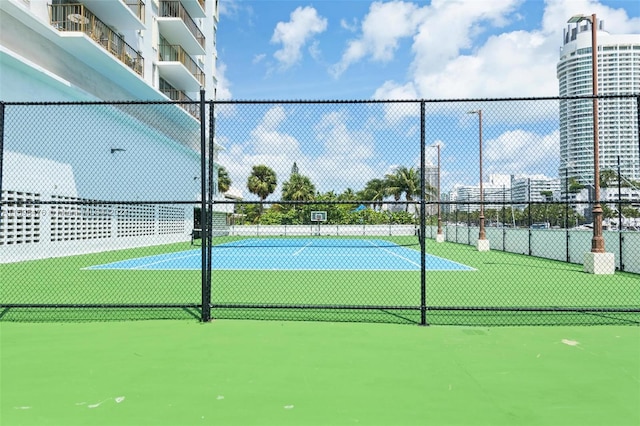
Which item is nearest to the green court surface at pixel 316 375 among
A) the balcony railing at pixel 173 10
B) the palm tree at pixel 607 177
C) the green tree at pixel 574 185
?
the green tree at pixel 574 185

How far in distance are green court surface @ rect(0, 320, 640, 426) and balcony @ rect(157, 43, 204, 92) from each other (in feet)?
88.4

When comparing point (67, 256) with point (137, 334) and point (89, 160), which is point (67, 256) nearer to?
point (89, 160)

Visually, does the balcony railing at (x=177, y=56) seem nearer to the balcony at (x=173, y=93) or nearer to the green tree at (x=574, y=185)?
the balcony at (x=173, y=93)

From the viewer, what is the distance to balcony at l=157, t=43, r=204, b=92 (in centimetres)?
2992

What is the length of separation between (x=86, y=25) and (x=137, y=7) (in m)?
5.91

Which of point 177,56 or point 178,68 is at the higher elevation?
point 177,56

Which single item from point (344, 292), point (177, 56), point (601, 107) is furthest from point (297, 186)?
point (177, 56)

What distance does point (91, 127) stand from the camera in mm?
19000

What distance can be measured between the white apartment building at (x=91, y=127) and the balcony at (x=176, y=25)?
95 millimetres

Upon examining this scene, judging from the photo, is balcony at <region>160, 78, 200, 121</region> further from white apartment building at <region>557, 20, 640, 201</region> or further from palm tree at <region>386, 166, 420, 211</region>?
white apartment building at <region>557, 20, 640, 201</region>

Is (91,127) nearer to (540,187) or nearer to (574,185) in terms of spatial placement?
(540,187)

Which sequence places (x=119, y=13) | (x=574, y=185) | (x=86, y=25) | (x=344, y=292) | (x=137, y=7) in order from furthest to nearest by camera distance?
(x=137, y=7) → (x=119, y=13) → (x=86, y=25) → (x=574, y=185) → (x=344, y=292)

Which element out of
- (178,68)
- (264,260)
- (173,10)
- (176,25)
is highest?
(173,10)

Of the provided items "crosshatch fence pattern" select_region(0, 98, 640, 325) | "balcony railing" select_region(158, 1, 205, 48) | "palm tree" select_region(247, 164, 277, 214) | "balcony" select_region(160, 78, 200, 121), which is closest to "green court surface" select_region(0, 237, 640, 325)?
"crosshatch fence pattern" select_region(0, 98, 640, 325)
